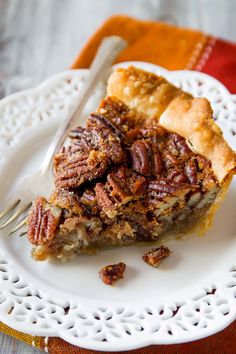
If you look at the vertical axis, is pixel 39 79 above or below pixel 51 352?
above

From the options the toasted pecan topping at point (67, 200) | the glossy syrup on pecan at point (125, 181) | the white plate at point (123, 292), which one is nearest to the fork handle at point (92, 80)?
the white plate at point (123, 292)

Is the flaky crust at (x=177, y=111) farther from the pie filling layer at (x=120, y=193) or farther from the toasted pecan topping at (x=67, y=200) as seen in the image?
the toasted pecan topping at (x=67, y=200)

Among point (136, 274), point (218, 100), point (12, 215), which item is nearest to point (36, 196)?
point (12, 215)

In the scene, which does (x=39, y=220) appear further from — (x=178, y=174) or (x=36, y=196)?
(x=178, y=174)

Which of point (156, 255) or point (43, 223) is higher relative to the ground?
point (43, 223)

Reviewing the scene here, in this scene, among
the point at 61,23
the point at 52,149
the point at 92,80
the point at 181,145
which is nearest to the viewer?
the point at 181,145

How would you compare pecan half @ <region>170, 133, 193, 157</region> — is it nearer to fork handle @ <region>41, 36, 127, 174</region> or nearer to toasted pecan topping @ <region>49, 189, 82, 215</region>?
toasted pecan topping @ <region>49, 189, 82, 215</region>

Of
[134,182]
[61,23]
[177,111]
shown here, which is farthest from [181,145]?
[61,23]

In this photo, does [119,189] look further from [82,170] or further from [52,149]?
[52,149]
